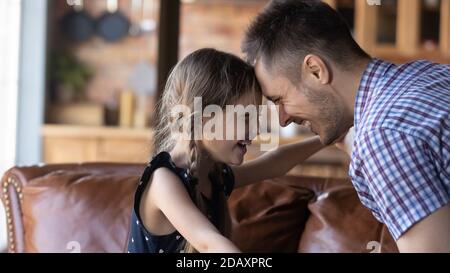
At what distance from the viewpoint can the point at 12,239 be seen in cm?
195

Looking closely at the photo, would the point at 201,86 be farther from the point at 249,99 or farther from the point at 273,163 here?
the point at 273,163

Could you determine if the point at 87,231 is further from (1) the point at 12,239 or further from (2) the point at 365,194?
(2) the point at 365,194

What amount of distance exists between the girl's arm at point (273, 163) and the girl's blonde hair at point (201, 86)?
217 millimetres

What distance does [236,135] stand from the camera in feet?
4.52

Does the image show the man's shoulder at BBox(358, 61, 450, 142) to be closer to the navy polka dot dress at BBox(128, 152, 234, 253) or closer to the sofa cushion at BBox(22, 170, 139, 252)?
the navy polka dot dress at BBox(128, 152, 234, 253)

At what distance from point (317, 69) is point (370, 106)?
22 cm

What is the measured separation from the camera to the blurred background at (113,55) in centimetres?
392

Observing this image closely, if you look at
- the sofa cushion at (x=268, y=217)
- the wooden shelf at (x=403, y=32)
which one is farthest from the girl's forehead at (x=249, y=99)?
the wooden shelf at (x=403, y=32)

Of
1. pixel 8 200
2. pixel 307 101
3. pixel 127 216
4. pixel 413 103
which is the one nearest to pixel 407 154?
pixel 413 103

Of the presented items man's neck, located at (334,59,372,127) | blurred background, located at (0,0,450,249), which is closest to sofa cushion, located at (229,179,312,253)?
man's neck, located at (334,59,372,127)

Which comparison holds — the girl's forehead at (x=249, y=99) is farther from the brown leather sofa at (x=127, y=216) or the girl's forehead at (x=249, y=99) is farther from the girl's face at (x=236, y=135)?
the brown leather sofa at (x=127, y=216)
